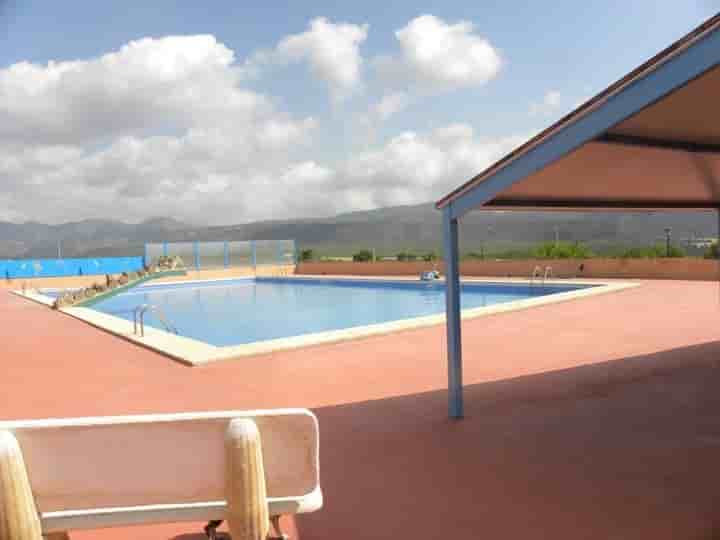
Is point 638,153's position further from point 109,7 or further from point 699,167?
point 109,7

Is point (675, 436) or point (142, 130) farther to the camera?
point (142, 130)

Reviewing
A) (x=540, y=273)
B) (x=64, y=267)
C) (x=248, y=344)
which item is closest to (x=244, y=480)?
(x=248, y=344)

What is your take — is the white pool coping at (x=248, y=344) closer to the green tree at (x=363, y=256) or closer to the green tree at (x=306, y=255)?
the green tree at (x=363, y=256)

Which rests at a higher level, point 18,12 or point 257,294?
point 18,12

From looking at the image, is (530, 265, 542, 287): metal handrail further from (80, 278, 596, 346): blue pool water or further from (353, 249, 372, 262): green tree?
(353, 249, 372, 262): green tree

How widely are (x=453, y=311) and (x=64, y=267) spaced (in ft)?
92.3

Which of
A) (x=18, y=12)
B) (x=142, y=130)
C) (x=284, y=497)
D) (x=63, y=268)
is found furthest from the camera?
(x=142, y=130)

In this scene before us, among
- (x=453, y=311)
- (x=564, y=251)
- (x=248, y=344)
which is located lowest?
(x=248, y=344)

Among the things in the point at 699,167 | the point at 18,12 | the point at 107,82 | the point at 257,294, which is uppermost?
the point at 107,82

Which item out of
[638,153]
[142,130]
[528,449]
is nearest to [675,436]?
[528,449]

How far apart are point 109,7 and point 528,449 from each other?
18.3m

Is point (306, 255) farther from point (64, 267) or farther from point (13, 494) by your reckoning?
point (13, 494)

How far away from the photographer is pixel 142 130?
189 feet

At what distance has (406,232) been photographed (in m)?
54.5
